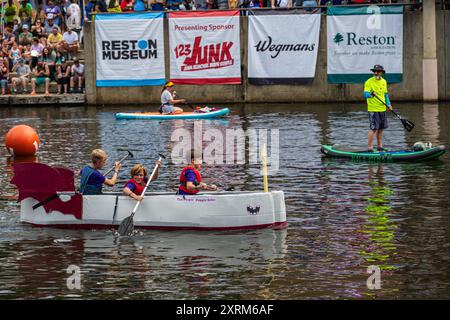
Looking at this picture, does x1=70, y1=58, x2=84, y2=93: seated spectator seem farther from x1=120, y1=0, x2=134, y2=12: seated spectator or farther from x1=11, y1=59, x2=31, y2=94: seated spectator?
x1=120, y1=0, x2=134, y2=12: seated spectator

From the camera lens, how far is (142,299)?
14.4 meters

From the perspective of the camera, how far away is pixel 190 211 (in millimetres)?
18469

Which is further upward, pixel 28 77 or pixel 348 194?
pixel 28 77

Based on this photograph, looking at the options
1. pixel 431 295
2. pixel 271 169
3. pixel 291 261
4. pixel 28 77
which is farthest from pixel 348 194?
pixel 28 77

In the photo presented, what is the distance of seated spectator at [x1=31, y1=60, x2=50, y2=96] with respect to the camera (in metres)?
43.7

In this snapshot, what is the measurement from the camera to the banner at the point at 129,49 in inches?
1708

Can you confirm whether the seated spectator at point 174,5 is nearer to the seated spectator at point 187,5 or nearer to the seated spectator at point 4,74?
the seated spectator at point 187,5

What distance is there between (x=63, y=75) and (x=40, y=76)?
1.07 metres

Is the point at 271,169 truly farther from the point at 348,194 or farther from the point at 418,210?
the point at 418,210

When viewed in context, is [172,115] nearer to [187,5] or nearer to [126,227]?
[187,5]

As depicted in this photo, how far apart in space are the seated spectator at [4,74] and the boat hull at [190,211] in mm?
26154

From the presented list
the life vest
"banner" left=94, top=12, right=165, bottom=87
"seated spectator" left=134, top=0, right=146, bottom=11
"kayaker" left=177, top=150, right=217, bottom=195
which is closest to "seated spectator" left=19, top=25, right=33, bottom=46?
"banner" left=94, top=12, right=165, bottom=87

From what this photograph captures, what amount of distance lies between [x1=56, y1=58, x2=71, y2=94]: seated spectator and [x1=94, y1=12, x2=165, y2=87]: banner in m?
1.27

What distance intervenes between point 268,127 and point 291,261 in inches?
703
